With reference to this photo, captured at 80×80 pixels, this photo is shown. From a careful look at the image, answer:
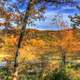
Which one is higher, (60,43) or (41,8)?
(41,8)

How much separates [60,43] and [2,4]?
2043 cm

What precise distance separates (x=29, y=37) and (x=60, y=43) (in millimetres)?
19338

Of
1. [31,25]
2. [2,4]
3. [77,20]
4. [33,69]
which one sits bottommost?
[33,69]

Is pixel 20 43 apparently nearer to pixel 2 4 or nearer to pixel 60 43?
pixel 2 4

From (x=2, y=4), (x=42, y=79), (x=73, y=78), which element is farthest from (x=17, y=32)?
(x=73, y=78)

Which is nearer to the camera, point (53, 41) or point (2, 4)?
point (2, 4)

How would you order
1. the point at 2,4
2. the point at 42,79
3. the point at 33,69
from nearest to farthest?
the point at 2,4
the point at 42,79
the point at 33,69

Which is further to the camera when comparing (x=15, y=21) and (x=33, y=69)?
(x=33, y=69)

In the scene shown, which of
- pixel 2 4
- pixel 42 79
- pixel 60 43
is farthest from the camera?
pixel 60 43

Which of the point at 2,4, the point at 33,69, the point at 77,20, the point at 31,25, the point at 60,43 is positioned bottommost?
the point at 60,43

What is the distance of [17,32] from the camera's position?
44.1ft

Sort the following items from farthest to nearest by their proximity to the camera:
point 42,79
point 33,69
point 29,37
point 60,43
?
point 60,43, point 33,69, point 42,79, point 29,37

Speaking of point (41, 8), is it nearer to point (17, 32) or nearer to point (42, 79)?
point (17, 32)

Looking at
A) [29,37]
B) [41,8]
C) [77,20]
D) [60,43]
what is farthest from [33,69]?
[60,43]
